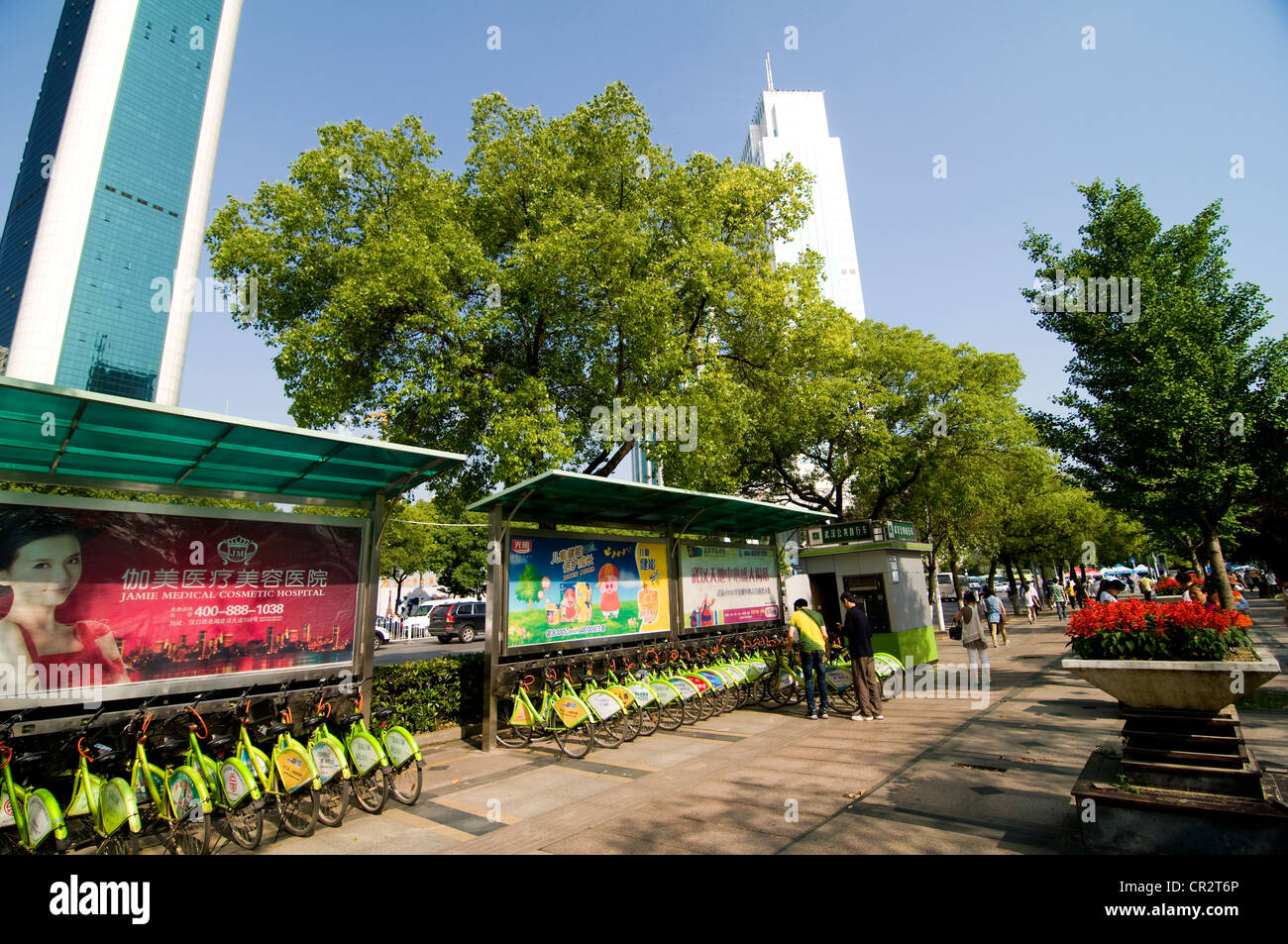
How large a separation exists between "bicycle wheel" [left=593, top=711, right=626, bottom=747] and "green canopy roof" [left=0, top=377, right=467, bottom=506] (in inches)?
165

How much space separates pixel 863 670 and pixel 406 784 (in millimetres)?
6601

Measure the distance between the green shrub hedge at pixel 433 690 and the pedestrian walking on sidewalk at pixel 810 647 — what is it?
16.3ft

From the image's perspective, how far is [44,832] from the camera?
4.51 m

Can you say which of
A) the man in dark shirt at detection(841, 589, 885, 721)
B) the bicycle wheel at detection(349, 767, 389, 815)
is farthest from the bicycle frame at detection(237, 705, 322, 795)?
the man in dark shirt at detection(841, 589, 885, 721)

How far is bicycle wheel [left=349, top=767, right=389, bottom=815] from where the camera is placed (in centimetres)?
573

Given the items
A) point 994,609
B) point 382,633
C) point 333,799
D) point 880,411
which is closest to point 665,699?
point 333,799

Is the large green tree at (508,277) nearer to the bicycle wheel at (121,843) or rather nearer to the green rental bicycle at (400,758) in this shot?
the green rental bicycle at (400,758)

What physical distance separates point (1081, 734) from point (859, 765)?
3.20m

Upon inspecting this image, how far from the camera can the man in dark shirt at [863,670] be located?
897 centimetres

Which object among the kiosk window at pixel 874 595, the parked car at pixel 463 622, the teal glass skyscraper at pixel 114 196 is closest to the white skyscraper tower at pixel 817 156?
the teal glass skyscraper at pixel 114 196

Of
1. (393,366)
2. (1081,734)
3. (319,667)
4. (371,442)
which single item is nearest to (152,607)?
(319,667)

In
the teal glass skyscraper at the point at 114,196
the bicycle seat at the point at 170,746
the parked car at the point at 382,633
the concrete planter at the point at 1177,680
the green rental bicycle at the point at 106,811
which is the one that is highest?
the teal glass skyscraper at the point at 114,196

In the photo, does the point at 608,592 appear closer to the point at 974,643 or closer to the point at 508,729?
the point at 508,729
